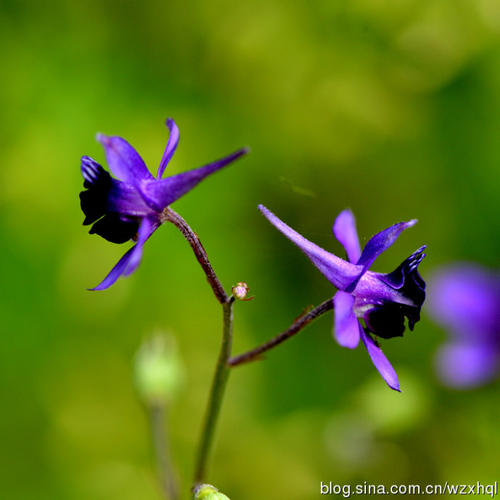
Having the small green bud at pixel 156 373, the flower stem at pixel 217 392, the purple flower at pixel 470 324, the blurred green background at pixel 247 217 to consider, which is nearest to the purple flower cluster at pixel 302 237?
the flower stem at pixel 217 392

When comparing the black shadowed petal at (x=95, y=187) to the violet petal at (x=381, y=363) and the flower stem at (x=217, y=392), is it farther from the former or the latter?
the violet petal at (x=381, y=363)

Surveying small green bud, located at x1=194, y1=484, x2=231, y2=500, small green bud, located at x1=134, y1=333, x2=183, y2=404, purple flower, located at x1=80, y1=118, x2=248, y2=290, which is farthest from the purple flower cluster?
small green bud, located at x1=134, y1=333, x2=183, y2=404

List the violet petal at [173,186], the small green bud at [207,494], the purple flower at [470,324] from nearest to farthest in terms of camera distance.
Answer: the violet petal at [173,186], the small green bud at [207,494], the purple flower at [470,324]

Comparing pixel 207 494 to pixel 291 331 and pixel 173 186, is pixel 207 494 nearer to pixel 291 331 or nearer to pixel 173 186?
pixel 291 331

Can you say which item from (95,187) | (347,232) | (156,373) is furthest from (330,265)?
(156,373)

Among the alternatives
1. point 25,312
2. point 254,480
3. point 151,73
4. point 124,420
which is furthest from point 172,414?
point 151,73

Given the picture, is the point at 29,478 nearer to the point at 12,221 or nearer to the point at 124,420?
the point at 124,420
